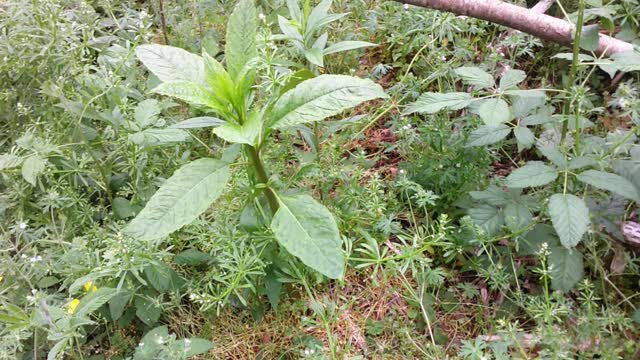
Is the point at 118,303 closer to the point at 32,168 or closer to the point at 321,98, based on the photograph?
the point at 32,168

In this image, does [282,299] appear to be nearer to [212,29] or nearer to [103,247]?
[103,247]

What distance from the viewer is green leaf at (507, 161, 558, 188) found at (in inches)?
85.1

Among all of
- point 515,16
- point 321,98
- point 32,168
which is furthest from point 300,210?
point 515,16

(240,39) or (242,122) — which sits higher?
(240,39)

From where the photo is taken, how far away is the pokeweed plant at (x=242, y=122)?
1812 mm

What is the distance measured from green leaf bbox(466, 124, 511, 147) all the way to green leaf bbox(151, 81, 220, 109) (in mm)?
1125

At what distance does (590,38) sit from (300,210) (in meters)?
1.44

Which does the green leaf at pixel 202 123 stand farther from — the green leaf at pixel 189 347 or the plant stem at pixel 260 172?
the green leaf at pixel 189 347

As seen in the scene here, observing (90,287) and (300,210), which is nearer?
(300,210)

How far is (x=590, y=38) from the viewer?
2357mm

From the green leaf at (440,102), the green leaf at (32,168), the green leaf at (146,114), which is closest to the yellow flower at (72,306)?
the green leaf at (32,168)

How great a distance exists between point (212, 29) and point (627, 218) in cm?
256

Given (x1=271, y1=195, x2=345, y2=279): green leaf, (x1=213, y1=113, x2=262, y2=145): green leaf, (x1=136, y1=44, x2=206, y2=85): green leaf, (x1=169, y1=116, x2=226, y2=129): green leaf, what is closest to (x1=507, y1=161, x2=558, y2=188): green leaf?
(x1=271, y1=195, x2=345, y2=279): green leaf

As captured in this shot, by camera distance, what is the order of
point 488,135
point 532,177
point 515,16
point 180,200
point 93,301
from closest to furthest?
point 180,200
point 93,301
point 532,177
point 488,135
point 515,16
